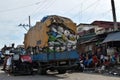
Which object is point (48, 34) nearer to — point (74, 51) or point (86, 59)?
point (74, 51)

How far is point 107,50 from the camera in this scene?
1179 inches

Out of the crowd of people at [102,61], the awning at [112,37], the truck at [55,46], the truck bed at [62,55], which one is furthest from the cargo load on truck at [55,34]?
the crowd of people at [102,61]

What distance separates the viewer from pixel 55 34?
2211 cm

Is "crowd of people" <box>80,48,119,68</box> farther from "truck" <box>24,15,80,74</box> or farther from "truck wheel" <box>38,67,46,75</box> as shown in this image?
"truck wheel" <box>38,67,46,75</box>

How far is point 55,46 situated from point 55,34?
101 centimetres

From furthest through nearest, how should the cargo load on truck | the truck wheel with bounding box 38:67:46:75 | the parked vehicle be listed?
the truck wheel with bounding box 38:67:46:75 < the cargo load on truck < the parked vehicle

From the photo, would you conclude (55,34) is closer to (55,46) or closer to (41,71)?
(55,46)

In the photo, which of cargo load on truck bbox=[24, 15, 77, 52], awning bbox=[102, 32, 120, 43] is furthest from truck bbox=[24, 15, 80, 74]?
awning bbox=[102, 32, 120, 43]

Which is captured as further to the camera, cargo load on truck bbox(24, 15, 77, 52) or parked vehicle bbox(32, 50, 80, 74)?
cargo load on truck bbox(24, 15, 77, 52)

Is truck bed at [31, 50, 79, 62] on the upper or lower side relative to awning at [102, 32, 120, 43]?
lower

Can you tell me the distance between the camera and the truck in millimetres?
21125

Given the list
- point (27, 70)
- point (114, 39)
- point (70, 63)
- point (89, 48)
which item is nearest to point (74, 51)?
point (70, 63)

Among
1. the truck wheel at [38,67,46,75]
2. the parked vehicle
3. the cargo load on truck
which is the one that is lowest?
the truck wheel at [38,67,46,75]

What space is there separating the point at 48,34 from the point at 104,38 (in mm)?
9772
